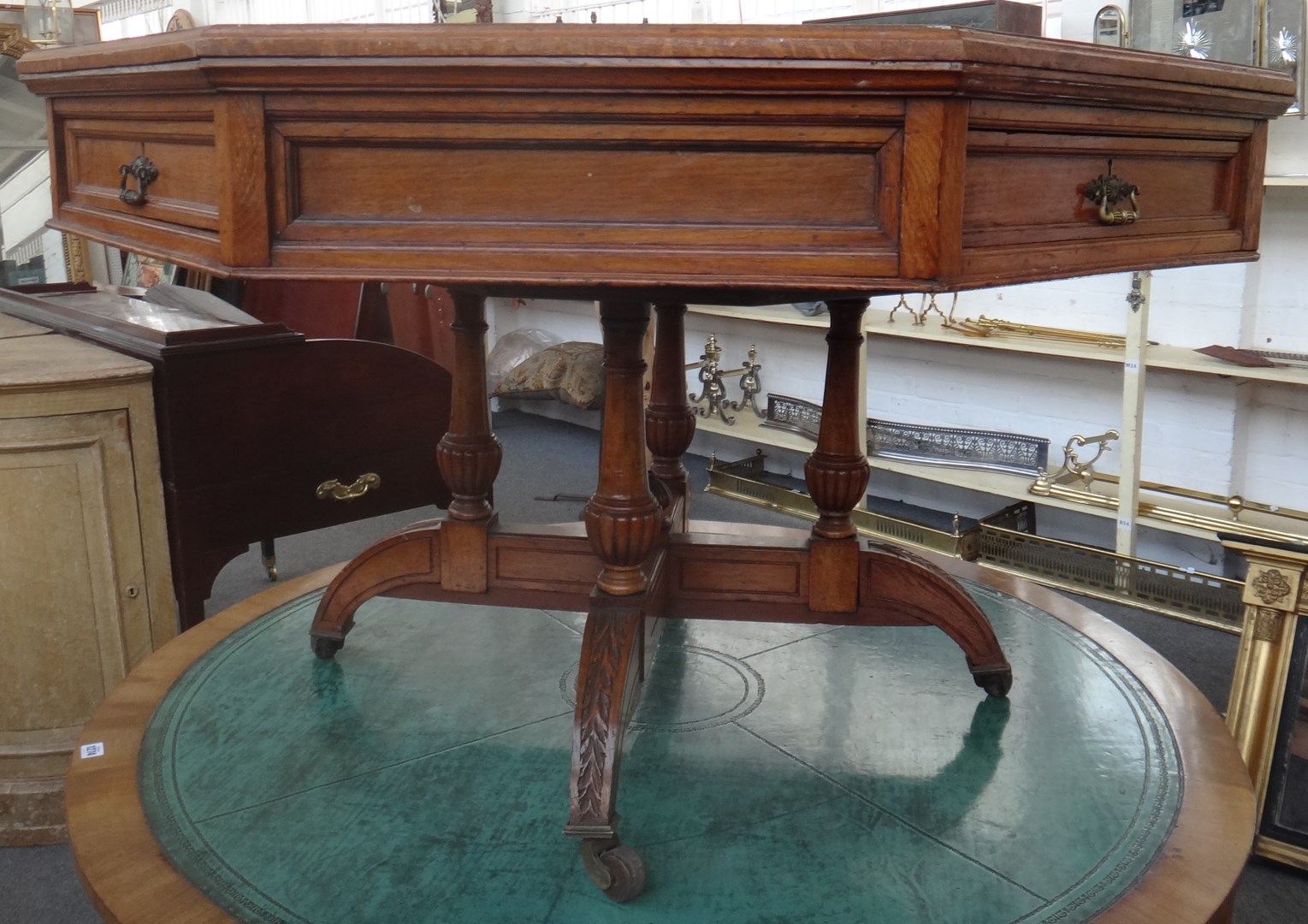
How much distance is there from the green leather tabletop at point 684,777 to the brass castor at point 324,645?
12 millimetres

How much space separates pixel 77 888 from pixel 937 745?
140 cm

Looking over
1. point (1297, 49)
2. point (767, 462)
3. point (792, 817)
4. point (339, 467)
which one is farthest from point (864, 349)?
point (792, 817)

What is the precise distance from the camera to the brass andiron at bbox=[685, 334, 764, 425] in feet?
14.1

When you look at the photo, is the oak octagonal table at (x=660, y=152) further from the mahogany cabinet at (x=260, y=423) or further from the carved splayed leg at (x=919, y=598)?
the mahogany cabinet at (x=260, y=423)

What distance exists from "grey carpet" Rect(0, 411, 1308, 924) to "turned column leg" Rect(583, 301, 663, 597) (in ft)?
1.72

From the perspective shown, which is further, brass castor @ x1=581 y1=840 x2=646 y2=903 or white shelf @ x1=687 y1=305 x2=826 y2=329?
white shelf @ x1=687 y1=305 x2=826 y2=329

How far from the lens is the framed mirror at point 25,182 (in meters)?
4.00

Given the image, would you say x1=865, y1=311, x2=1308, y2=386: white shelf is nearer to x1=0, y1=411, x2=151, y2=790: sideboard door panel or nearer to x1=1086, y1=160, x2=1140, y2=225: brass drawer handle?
x1=1086, y1=160, x2=1140, y2=225: brass drawer handle

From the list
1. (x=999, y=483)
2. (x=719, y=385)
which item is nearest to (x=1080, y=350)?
(x=999, y=483)

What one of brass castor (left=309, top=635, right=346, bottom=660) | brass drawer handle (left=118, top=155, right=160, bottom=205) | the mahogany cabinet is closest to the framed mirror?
the mahogany cabinet

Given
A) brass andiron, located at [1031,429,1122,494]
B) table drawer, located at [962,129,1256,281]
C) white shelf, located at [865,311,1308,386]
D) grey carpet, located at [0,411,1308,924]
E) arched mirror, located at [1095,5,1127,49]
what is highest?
arched mirror, located at [1095,5,1127,49]

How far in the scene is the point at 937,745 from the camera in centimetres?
121

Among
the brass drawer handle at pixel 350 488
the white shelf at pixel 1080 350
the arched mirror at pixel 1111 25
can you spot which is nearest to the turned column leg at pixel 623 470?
the brass drawer handle at pixel 350 488

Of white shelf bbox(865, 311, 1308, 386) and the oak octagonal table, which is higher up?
the oak octagonal table
